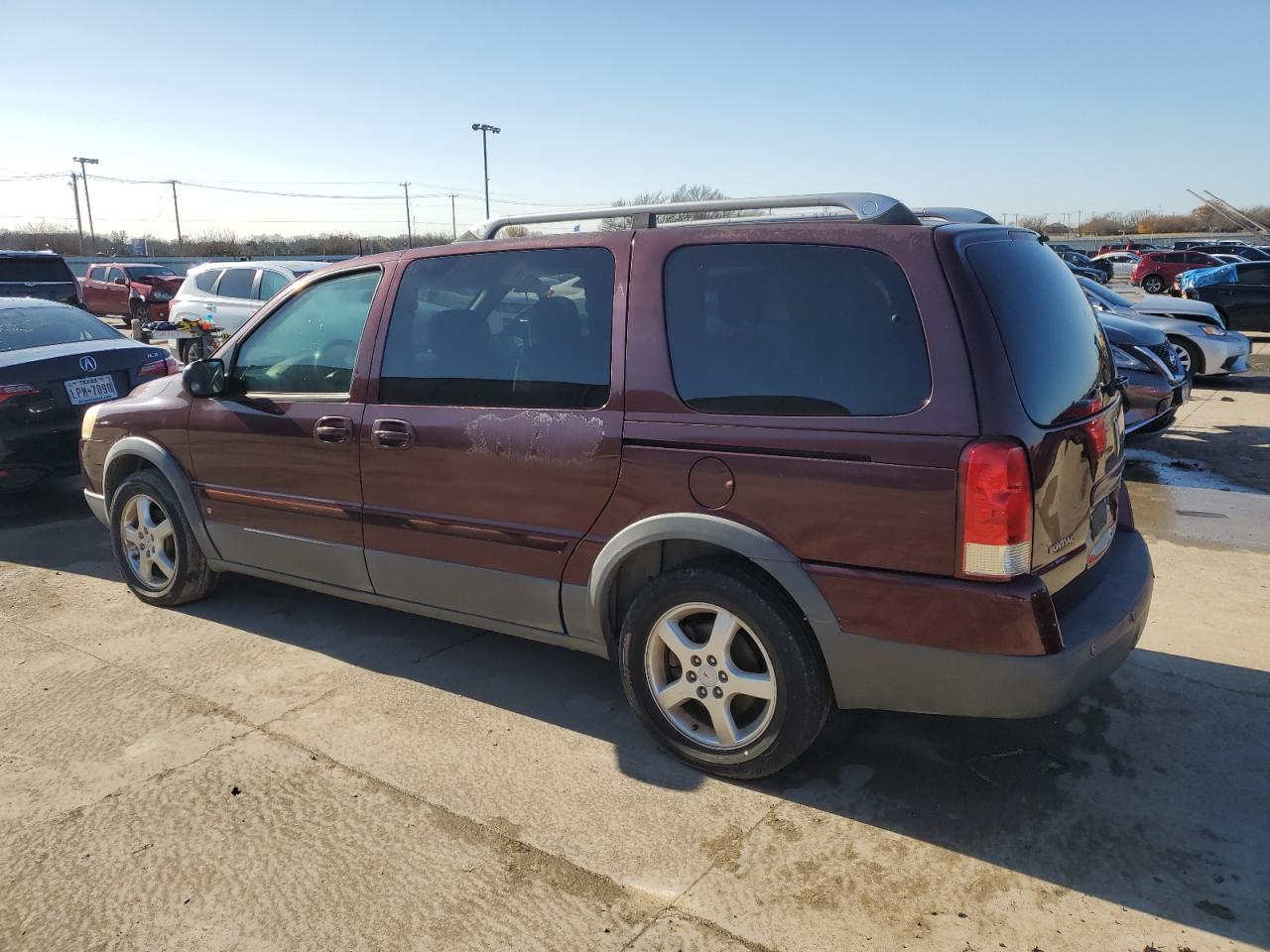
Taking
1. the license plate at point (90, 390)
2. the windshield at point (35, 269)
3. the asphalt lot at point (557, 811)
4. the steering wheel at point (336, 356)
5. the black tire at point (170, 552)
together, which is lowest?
the asphalt lot at point (557, 811)

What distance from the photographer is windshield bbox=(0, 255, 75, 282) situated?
11695 millimetres

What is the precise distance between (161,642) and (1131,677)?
4.40 metres

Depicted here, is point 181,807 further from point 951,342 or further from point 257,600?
point 951,342

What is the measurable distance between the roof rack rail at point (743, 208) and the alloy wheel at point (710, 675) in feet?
4.44

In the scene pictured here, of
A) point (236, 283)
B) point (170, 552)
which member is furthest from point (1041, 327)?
point (236, 283)

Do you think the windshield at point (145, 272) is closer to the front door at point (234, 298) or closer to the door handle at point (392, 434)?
the front door at point (234, 298)

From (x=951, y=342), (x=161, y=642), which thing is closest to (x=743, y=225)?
(x=951, y=342)

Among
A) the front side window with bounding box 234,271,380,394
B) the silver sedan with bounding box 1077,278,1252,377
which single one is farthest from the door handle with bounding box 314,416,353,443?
the silver sedan with bounding box 1077,278,1252,377

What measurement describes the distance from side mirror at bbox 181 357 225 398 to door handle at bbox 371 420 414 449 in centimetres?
105

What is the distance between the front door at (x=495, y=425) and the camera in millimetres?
3336

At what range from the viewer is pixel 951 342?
2646 millimetres

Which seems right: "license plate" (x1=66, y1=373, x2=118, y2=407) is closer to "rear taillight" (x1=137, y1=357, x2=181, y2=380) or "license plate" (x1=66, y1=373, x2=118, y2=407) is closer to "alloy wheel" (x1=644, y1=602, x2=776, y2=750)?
"rear taillight" (x1=137, y1=357, x2=181, y2=380)

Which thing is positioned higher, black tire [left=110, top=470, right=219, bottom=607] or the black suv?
the black suv

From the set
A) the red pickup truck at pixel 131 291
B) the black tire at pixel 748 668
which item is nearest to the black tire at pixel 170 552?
the black tire at pixel 748 668
